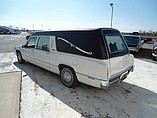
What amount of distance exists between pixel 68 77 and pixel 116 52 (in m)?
1.64

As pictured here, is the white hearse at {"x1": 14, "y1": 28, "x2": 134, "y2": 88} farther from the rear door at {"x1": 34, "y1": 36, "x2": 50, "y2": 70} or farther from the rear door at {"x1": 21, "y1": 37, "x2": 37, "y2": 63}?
the rear door at {"x1": 21, "y1": 37, "x2": 37, "y2": 63}

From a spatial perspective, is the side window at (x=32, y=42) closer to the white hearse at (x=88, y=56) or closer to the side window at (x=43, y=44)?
the side window at (x=43, y=44)

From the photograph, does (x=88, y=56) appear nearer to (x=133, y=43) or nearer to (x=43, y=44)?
(x=43, y=44)

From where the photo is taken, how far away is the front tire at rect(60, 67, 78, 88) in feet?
12.4

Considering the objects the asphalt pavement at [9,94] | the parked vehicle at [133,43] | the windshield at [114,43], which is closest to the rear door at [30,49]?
the asphalt pavement at [9,94]

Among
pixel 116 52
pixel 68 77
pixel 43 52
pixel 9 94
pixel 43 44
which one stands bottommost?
→ pixel 9 94

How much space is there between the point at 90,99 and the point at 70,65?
1.09 metres

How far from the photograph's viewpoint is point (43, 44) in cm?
468

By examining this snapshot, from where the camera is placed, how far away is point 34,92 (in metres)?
3.68

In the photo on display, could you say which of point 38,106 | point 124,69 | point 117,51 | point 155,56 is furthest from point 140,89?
point 155,56

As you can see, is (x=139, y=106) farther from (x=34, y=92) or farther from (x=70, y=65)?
(x=34, y=92)

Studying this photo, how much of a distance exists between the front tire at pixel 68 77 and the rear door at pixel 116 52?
1192 mm

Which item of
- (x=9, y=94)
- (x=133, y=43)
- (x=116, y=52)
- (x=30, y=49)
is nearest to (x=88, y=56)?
(x=116, y=52)

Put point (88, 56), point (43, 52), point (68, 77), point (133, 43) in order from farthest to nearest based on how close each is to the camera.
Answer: point (133, 43) → point (43, 52) → point (68, 77) → point (88, 56)
